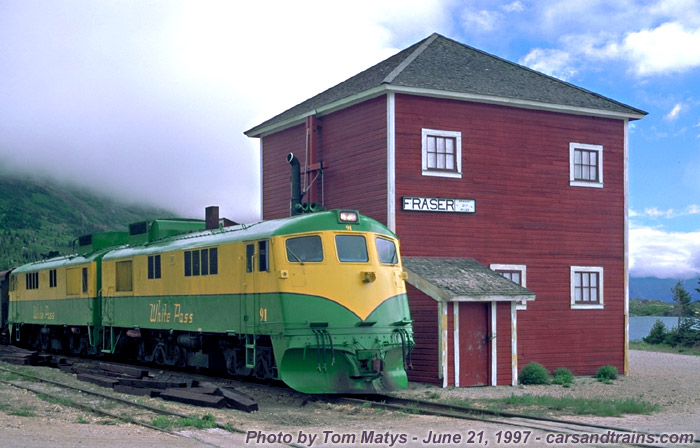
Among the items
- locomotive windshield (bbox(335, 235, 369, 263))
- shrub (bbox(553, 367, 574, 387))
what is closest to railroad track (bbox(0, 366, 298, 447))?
locomotive windshield (bbox(335, 235, 369, 263))

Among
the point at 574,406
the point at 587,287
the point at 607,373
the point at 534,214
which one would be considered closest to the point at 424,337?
the point at 574,406

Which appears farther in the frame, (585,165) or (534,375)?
(585,165)

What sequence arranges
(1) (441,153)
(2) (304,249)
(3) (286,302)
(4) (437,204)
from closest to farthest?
(3) (286,302)
(2) (304,249)
(4) (437,204)
(1) (441,153)

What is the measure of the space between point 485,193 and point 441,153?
1.70m

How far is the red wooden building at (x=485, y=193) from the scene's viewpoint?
21.3m

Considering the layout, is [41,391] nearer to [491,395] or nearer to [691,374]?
[491,395]

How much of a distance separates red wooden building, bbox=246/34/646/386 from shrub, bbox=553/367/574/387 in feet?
2.52

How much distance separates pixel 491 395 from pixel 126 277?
10.8 metres

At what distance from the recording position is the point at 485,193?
24016 millimetres

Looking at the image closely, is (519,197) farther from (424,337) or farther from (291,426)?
(291,426)

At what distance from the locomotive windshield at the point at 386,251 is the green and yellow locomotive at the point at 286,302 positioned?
0.03 m

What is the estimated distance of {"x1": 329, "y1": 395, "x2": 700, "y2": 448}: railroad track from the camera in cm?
1216

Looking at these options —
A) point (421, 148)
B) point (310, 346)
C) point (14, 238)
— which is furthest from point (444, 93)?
point (14, 238)

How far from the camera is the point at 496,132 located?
24.3 metres
